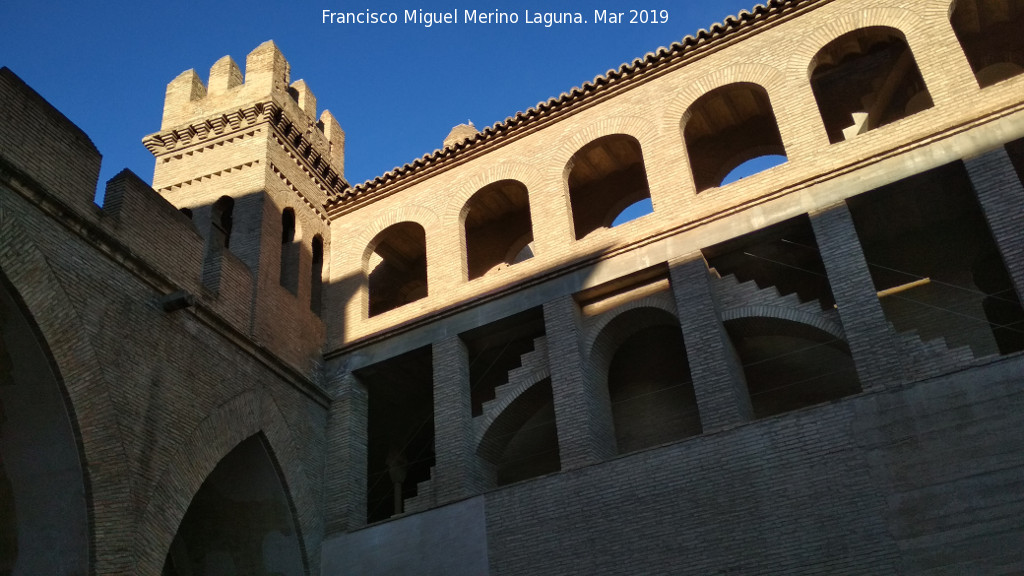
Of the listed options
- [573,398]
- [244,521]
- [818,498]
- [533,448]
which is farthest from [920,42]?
[244,521]

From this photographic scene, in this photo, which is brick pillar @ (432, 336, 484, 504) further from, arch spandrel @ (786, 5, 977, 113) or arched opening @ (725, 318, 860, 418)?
arch spandrel @ (786, 5, 977, 113)

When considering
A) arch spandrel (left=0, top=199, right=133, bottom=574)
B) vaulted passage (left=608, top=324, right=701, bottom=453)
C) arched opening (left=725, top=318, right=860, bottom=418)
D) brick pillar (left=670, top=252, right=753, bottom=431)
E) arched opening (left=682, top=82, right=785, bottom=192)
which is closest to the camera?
arch spandrel (left=0, top=199, right=133, bottom=574)

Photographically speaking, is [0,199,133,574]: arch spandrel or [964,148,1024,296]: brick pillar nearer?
[0,199,133,574]: arch spandrel

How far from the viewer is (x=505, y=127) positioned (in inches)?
470

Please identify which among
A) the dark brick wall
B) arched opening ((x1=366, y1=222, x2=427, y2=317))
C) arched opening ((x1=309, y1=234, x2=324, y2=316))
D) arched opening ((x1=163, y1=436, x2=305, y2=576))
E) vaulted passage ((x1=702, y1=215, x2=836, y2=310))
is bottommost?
the dark brick wall

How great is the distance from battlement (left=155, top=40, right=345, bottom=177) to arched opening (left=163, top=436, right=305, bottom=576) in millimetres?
4577

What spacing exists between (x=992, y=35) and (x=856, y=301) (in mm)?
4388

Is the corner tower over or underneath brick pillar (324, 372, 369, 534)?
over

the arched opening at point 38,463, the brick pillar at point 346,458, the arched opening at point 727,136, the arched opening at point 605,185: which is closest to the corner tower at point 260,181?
the brick pillar at point 346,458

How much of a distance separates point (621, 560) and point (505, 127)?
18.5 feet

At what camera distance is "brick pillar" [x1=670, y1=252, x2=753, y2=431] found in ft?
29.1

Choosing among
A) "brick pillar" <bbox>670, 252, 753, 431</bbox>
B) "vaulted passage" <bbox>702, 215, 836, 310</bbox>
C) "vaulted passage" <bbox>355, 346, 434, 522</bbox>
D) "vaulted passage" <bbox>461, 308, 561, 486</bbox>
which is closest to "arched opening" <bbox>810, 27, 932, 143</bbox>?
"vaulted passage" <bbox>702, 215, 836, 310</bbox>

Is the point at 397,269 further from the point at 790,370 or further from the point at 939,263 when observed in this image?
the point at 939,263

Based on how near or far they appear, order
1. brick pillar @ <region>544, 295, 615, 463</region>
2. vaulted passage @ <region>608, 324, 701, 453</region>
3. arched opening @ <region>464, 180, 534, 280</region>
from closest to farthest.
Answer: brick pillar @ <region>544, 295, 615, 463</region>, vaulted passage @ <region>608, 324, 701, 453</region>, arched opening @ <region>464, 180, 534, 280</region>
